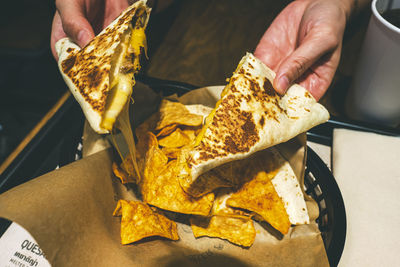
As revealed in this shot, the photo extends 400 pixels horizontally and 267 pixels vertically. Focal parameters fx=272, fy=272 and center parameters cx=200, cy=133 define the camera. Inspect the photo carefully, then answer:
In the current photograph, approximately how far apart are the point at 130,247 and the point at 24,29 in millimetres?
1818

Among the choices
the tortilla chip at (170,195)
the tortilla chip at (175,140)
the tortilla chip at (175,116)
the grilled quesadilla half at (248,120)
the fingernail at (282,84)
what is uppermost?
the fingernail at (282,84)

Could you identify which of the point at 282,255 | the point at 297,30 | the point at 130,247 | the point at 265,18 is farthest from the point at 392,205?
the point at 265,18

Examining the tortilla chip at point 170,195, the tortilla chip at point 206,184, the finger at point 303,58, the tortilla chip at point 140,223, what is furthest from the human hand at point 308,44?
the tortilla chip at point 140,223

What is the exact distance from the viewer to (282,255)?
0.95 metres

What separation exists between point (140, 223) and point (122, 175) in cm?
22

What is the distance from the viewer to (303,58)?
1037mm

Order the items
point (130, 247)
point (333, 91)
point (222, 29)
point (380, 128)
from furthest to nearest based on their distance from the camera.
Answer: point (222, 29) < point (333, 91) < point (380, 128) < point (130, 247)

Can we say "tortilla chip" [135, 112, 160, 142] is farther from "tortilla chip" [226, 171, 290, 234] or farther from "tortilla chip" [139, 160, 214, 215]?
"tortilla chip" [226, 171, 290, 234]

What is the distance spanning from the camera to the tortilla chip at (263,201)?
37.0 inches

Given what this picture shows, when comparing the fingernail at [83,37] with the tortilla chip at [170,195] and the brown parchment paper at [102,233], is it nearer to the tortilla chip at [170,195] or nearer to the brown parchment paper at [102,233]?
the brown parchment paper at [102,233]

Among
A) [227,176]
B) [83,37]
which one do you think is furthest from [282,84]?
[83,37]

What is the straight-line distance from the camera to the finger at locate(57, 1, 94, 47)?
103 cm

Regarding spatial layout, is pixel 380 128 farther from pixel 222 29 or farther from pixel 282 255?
pixel 222 29

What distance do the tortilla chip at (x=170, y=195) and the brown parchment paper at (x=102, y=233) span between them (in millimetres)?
131
